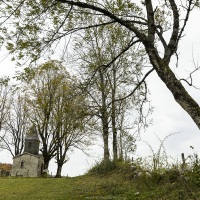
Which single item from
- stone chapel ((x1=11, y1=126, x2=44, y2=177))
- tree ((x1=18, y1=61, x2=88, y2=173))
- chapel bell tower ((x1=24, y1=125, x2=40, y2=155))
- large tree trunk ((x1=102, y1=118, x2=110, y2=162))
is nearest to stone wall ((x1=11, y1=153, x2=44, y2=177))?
stone chapel ((x1=11, y1=126, x2=44, y2=177))

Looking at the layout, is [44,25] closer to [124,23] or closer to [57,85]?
[124,23]

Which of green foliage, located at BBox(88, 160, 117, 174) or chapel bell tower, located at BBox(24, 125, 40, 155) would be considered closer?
green foliage, located at BBox(88, 160, 117, 174)

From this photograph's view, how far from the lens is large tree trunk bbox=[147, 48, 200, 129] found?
457 cm

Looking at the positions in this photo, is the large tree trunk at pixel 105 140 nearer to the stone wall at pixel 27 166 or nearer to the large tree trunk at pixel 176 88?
the large tree trunk at pixel 176 88

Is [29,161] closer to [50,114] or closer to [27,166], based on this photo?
[27,166]

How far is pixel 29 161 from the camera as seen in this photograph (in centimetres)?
3994

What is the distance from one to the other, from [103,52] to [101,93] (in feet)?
8.49

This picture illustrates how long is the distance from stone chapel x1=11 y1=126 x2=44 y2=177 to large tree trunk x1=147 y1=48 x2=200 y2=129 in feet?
115

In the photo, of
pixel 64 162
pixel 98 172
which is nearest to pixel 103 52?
pixel 98 172

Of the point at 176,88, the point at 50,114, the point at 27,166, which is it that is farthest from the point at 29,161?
the point at 176,88

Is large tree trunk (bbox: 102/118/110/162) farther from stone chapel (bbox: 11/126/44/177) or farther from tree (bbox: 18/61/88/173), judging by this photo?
stone chapel (bbox: 11/126/44/177)

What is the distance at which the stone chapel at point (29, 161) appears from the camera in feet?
129

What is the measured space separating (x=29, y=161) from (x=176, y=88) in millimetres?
38127

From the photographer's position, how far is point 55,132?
79.6 feet
